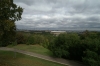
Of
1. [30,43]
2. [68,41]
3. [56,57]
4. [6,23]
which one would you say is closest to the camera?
[6,23]

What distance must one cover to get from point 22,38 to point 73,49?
1843cm

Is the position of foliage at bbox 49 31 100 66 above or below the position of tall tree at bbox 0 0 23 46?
below

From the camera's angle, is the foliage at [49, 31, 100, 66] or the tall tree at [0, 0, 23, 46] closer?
the tall tree at [0, 0, 23, 46]

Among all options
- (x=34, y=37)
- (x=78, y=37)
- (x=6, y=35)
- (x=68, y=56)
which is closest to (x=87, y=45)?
(x=78, y=37)

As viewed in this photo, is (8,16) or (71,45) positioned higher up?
(8,16)

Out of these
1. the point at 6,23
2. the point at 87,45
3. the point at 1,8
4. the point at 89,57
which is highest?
the point at 1,8

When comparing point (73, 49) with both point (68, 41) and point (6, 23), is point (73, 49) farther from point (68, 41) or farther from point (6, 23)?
point (6, 23)

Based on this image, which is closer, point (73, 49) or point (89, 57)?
point (89, 57)

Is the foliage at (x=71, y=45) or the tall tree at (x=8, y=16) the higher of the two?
the tall tree at (x=8, y=16)

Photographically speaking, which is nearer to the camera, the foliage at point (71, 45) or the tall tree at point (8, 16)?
the tall tree at point (8, 16)

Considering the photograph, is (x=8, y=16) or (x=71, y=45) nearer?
(x=8, y=16)

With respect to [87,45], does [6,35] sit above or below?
above

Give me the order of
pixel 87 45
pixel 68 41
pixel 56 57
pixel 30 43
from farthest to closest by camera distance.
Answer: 1. pixel 30 43
2. pixel 56 57
3. pixel 68 41
4. pixel 87 45

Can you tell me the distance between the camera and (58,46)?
71.2ft
